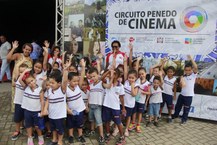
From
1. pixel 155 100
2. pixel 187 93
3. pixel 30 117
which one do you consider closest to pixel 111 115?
pixel 155 100

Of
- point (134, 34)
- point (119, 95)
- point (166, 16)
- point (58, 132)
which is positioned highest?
point (166, 16)

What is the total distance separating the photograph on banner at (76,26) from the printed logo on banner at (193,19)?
2799 mm

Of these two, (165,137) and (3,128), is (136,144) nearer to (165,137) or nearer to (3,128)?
(165,137)

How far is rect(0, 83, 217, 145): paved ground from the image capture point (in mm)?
3949

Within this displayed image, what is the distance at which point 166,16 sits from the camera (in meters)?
5.11

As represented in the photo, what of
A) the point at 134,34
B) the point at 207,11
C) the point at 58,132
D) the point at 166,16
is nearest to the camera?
the point at 58,132

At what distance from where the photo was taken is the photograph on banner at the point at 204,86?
492 centimetres

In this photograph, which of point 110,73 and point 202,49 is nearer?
point 110,73

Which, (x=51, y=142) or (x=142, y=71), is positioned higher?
(x=142, y=71)

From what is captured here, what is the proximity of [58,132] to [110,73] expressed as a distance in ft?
4.17

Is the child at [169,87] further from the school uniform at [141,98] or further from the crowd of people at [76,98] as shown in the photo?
the school uniform at [141,98]

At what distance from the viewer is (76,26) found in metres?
6.45

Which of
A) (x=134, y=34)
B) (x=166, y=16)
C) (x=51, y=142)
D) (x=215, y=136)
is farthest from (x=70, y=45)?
(x=215, y=136)

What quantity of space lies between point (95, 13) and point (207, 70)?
322 centimetres
